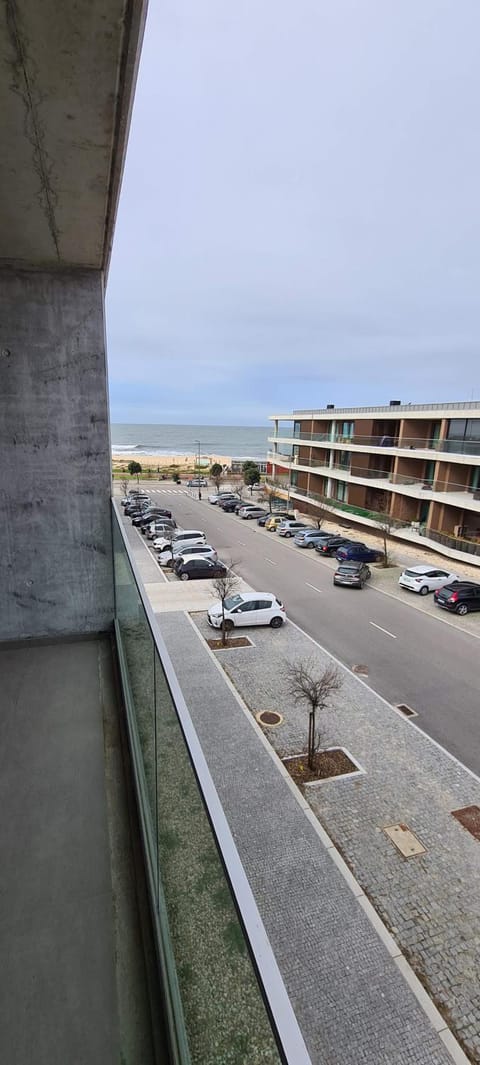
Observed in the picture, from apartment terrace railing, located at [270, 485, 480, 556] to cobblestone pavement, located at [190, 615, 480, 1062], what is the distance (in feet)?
37.4

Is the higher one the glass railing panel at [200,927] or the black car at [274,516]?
the glass railing panel at [200,927]

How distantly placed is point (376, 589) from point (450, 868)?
40.5 ft

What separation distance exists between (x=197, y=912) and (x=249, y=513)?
30605 mm

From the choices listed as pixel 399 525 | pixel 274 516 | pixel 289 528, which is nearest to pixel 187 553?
pixel 289 528

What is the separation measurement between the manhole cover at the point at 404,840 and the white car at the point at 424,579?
38.3ft

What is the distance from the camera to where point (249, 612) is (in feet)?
43.4

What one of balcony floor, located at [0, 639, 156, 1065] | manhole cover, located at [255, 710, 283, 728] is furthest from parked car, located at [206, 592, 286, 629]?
balcony floor, located at [0, 639, 156, 1065]

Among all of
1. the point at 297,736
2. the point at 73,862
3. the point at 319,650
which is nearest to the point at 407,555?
the point at 319,650

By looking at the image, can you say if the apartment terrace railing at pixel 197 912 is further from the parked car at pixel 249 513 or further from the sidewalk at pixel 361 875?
the parked car at pixel 249 513

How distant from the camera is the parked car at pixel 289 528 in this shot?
2642 cm

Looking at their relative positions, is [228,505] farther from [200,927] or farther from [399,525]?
[200,927]

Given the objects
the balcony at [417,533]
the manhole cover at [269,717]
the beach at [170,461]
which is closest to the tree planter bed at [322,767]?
the manhole cover at [269,717]

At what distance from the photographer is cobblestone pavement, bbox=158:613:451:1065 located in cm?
403

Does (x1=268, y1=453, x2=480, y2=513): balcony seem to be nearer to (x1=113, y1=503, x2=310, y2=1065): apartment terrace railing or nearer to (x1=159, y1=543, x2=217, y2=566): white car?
(x1=159, y1=543, x2=217, y2=566): white car
